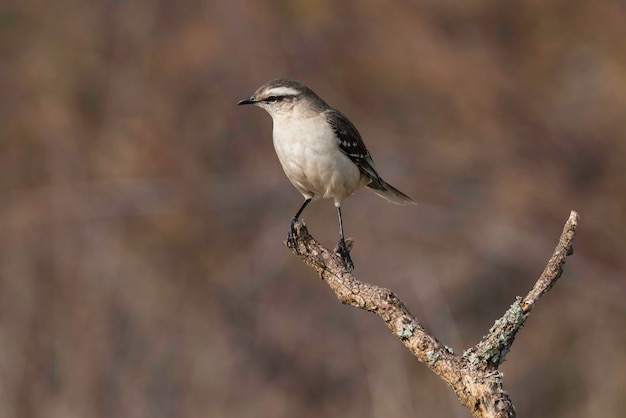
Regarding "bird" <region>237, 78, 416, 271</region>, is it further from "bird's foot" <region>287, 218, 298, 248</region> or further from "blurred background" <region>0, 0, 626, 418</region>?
"blurred background" <region>0, 0, 626, 418</region>

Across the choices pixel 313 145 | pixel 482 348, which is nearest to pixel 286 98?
pixel 313 145

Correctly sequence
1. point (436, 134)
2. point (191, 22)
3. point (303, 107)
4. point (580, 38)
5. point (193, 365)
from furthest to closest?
point (191, 22) < point (436, 134) < point (580, 38) < point (193, 365) < point (303, 107)

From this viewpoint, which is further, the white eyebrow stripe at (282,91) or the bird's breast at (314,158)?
the white eyebrow stripe at (282,91)

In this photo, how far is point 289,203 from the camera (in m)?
12.5

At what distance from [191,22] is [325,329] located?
5288mm

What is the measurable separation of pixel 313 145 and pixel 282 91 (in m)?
0.48

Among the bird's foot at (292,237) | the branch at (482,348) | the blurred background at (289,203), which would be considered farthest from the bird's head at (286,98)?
the blurred background at (289,203)

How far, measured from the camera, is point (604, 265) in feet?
37.1

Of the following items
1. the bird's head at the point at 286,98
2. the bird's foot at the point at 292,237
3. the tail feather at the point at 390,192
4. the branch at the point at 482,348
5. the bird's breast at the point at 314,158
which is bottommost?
the branch at the point at 482,348

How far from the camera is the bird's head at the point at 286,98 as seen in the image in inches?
243

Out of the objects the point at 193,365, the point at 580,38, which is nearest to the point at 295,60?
the point at 580,38

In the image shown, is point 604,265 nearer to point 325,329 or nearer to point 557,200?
point 557,200

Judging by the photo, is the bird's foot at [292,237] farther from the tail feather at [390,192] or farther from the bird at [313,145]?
the tail feather at [390,192]

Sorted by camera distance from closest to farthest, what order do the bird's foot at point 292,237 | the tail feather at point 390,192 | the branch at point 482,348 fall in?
the branch at point 482,348 < the bird's foot at point 292,237 < the tail feather at point 390,192
